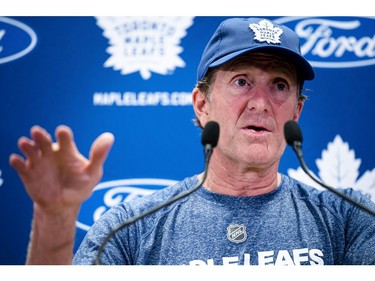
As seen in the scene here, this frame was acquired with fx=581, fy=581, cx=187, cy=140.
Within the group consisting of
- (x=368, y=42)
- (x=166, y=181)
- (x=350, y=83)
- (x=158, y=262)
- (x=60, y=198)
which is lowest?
(x=158, y=262)

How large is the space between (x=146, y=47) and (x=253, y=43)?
0.47 metres

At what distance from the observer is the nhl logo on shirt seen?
1.32 meters

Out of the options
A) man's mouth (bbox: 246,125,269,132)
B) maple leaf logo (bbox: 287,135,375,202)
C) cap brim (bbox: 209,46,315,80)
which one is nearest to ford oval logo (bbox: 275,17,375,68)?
maple leaf logo (bbox: 287,135,375,202)

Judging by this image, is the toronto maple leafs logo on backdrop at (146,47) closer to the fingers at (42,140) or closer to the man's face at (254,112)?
the man's face at (254,112)

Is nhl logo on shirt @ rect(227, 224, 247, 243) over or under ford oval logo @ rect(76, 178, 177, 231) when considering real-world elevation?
under

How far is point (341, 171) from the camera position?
5.85ft

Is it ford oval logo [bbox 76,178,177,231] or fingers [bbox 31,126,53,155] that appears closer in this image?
fingers [bbox 31,126,53,155]

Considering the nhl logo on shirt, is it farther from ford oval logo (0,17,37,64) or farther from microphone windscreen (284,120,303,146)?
ford oval logo (0,17,37,64)

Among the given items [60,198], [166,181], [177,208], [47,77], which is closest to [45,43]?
[47,77]

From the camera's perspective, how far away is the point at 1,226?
1.79m

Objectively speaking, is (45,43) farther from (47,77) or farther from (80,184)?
(80,184)

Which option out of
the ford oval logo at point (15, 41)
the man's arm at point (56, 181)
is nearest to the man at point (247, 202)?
the man's arm at point (56, 181)

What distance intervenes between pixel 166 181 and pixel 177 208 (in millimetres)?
393

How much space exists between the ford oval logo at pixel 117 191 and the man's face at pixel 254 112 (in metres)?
0.37
